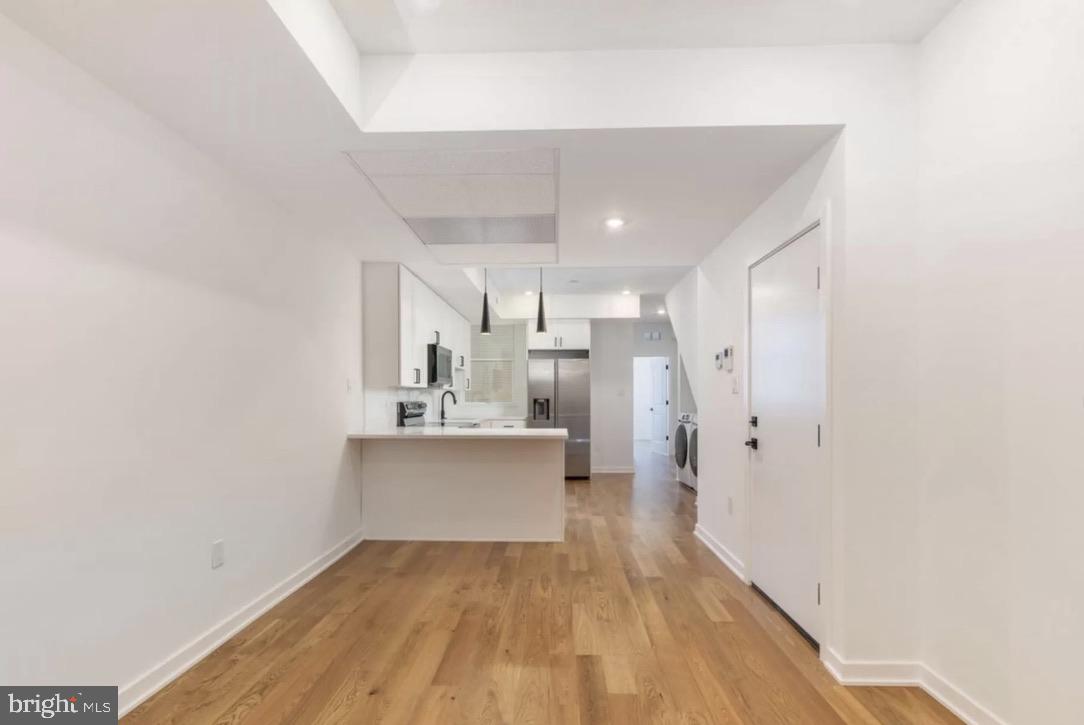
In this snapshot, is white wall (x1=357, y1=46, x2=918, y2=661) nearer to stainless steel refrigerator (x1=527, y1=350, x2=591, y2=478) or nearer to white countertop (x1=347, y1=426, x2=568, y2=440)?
white countertop (x1=347, y1=426, x2=568, y2=440)

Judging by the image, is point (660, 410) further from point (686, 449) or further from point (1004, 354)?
point (1004, 354)

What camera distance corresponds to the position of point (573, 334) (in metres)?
7.10

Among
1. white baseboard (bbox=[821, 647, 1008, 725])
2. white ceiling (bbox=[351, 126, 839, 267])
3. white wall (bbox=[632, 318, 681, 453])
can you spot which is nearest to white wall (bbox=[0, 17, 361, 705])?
white ceiling (bbox=[351, 126, 839, 267])

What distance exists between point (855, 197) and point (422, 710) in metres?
2.68

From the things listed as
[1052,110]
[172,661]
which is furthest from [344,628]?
[1052,110]

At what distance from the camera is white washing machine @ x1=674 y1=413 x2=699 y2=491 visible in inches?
234

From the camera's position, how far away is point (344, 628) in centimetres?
253

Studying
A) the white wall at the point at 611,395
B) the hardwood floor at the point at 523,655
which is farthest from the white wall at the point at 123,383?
the white wall at the point at 611,395

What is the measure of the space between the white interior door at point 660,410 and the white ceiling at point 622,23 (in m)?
7.97

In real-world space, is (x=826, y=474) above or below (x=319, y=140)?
below

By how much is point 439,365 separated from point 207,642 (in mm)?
3359

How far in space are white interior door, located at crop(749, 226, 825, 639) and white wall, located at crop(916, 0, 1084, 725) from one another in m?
0.42

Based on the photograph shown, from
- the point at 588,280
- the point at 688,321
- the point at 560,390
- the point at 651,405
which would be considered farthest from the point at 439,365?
the point at 651,405

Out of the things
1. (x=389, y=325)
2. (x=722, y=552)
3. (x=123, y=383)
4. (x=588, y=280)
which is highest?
(x=588, y=280)
